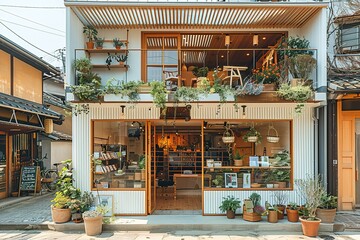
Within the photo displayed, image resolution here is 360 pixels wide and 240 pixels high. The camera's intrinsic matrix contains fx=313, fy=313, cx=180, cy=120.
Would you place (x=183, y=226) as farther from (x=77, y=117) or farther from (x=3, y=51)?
(x=3, y=51)

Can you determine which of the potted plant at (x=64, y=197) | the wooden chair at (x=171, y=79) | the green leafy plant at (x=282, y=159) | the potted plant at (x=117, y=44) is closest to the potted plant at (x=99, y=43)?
the potted plant at (x=117, y=44)

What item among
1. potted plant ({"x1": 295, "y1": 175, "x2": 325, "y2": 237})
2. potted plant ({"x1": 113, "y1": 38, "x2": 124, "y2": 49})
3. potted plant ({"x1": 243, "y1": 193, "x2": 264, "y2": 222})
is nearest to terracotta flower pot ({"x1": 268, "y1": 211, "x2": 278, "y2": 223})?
potted plant ({"x1": 243, "y1": 193, "x2": 264, "y2": 222})

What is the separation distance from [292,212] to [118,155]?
16.4 ft

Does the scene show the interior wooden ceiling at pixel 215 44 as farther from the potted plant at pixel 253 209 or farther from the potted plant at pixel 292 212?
the potted plant at pixel 292 212

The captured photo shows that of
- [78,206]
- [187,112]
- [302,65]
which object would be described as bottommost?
[78,206]

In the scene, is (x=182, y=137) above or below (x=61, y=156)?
above

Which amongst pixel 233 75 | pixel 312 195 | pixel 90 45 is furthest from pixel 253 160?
pixel 90 45

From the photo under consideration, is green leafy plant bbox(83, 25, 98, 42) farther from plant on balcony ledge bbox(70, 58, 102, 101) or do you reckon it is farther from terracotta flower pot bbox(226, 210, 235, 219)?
terracotta flower pot bbox(226, 210, 235, 219)

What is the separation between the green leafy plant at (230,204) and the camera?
8367mm

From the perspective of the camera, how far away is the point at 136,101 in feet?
27.0

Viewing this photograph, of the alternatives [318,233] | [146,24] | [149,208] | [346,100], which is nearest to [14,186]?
[149,208]

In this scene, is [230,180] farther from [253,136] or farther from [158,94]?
[158,94]

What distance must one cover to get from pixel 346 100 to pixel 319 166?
2165mm

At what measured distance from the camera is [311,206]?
7590mm
